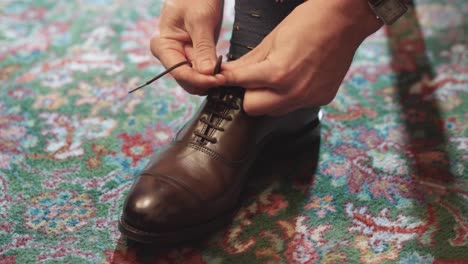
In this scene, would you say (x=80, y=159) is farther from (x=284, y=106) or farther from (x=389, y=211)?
(x=389, y=211)

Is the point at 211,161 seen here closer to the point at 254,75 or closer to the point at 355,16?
the point at 254,75

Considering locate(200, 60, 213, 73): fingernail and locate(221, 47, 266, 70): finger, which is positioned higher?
locate(221, 47, 266, 70): finger

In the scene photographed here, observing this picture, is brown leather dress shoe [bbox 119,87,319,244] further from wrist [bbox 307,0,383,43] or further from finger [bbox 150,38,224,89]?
wrist [bbox 307,0,383,43]

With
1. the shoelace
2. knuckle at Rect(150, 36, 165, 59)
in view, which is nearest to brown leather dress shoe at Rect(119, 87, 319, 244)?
the shoelace

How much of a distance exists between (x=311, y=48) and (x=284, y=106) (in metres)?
0.09

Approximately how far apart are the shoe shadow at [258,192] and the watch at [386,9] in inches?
10.2

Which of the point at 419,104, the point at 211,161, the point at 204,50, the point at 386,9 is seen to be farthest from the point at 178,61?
the point at 419,104

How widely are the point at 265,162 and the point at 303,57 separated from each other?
0.74 feet

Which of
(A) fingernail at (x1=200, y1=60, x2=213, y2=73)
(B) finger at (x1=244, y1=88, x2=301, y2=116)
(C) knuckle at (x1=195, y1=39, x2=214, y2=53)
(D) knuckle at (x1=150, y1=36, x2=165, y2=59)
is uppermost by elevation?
(C) knuckle at (x1=195, y1=39, x2=214, y2=53)

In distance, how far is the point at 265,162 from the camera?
0.81 metres

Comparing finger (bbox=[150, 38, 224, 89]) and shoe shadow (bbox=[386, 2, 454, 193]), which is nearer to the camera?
finger (bbox=[150, 38, 224, 89])

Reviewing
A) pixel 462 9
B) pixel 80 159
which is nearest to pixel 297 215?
pixel 80 159

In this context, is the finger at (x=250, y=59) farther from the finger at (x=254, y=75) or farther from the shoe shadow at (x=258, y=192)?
the shoe shadow at (x=258, y=192)

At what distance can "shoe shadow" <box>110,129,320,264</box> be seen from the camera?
0.65 m
